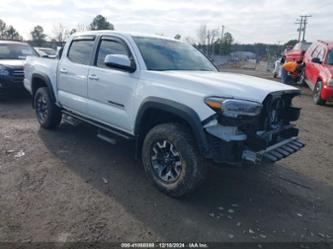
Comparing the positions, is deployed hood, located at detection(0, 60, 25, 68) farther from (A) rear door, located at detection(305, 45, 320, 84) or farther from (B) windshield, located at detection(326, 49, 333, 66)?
(A) rear door, located at detection(305, 45, 320, 84)

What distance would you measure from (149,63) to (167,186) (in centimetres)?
162

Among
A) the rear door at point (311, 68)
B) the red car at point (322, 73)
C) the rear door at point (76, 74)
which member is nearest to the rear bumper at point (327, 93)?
the red car at point (322, 73)

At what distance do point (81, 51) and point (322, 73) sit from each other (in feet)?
27.9

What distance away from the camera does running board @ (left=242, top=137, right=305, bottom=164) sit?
3.05m

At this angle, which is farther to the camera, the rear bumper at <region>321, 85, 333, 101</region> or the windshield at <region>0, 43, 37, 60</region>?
the windshield at <region>0, 43, 37, 60</region>

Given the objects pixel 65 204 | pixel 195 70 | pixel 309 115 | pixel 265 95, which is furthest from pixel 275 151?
pixel 309 115

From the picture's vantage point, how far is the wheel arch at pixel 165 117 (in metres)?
3.05

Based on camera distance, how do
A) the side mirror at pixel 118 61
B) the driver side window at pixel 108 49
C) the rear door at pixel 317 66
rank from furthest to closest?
the rear door at pixel 317 66, the driver side window at pixel 108 49, the side mirror at pixel 118 61

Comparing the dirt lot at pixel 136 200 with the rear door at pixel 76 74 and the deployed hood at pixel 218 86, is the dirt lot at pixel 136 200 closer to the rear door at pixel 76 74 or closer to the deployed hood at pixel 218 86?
the rear door at pixel 76 74

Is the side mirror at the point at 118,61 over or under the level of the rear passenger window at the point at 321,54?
under

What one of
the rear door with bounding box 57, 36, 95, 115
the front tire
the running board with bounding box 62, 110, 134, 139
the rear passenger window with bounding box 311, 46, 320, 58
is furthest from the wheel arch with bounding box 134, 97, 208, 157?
the rear passenger window with bounding box 311, 46, 320, 58

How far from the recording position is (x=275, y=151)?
3375 mm

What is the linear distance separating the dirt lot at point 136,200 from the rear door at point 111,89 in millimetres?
760

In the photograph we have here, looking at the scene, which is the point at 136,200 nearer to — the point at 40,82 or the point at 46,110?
the point at 46,110
